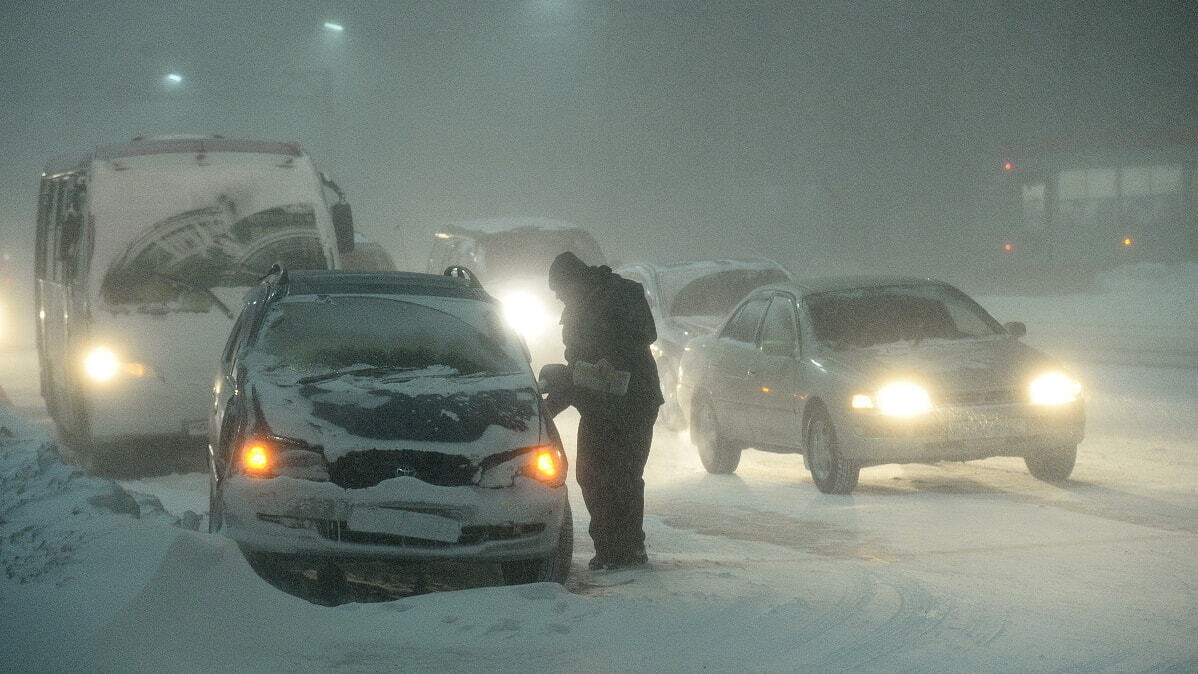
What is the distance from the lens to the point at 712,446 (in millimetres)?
12664

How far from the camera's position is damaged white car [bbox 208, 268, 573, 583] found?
673 cm

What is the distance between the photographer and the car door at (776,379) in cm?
1140

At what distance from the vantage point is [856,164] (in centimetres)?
5675

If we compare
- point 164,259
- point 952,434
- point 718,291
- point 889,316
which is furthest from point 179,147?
point 952,434

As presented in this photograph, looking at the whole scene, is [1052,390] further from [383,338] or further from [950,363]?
[383,338]

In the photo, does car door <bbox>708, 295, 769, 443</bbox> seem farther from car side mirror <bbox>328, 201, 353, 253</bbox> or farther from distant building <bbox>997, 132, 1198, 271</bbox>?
distant building <bbox>997, 132, 1198, 271</bbox>

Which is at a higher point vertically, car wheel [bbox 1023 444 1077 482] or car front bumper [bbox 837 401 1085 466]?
car front bumper [bbox 837 401 1085 466]

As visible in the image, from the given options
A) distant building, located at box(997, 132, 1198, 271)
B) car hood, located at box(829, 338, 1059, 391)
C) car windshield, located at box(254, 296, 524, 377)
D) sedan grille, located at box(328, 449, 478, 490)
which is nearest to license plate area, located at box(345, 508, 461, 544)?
sedan grille, located at box(328, 449, 478, 490)

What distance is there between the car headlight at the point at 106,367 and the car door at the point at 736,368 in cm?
463

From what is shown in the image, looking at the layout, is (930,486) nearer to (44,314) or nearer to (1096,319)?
(44,314)

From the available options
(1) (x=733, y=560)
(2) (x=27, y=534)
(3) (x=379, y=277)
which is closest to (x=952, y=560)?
(1) (x=733, y=560)

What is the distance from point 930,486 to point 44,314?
9.41 m

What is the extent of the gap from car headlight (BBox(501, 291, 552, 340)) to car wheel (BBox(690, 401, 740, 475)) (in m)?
5.81

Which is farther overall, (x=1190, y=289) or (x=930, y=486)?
(x=1190, y=289)
